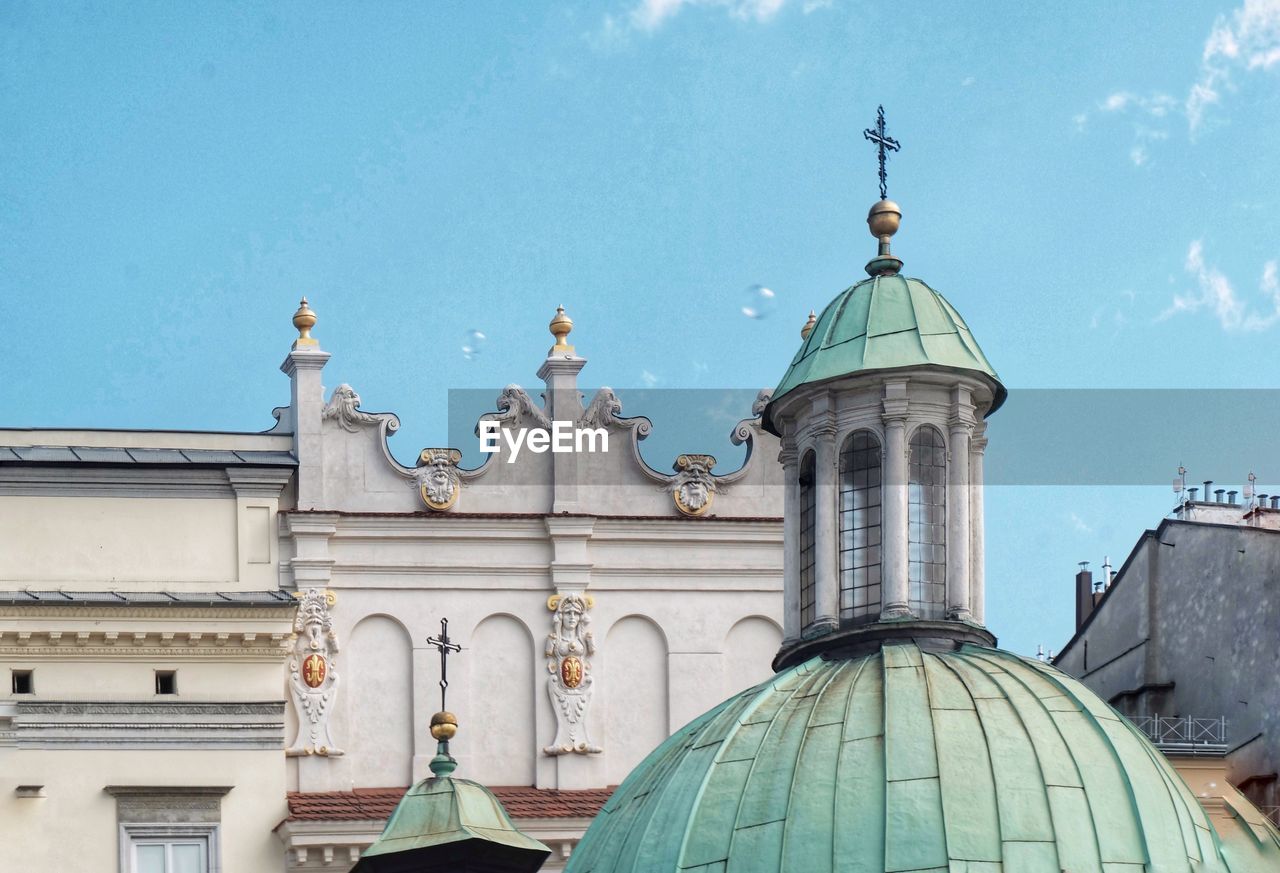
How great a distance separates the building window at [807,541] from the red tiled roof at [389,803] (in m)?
13.8

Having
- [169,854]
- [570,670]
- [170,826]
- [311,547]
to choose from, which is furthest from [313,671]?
[570,670]

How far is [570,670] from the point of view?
5881 cm

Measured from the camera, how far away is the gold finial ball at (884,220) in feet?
144

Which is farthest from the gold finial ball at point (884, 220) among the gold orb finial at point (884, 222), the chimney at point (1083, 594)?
the chimney at point (1083, 594)

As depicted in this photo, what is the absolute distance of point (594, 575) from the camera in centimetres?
5938

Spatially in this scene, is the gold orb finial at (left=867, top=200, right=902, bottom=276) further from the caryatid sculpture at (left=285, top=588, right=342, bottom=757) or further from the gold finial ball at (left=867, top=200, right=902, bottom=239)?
the caryatid sculpture at (left=285, top=588, right=342, bottom=757)

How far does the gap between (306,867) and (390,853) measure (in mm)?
12667

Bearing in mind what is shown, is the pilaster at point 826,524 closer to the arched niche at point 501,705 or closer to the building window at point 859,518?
the building window at point 859,518

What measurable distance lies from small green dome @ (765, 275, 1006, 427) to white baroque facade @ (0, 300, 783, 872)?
15.2m

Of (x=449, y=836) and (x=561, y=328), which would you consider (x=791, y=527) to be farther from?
(x=561, y=328)

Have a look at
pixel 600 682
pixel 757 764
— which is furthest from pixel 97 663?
pixel 757 764

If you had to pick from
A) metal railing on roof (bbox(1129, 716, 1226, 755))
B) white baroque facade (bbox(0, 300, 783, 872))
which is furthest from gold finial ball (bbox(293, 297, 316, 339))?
metal railing on roof (bbox(1129, 716, 1226, 755))

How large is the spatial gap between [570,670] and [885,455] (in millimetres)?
17435

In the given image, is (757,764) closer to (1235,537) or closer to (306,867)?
(306,867)
